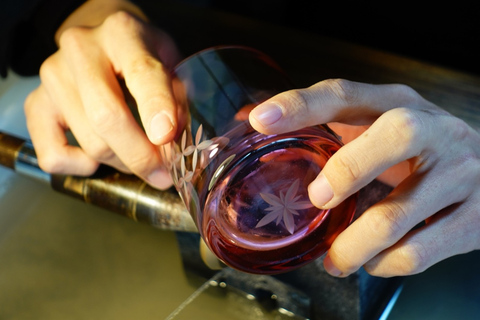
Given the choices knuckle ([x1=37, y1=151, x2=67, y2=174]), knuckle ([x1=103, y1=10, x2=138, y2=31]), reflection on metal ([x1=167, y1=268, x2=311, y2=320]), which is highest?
knuckle ([x1=103, y1=10, x2=138, y2=31])

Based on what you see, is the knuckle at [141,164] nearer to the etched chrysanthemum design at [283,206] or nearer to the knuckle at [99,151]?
the knuckle at [99,151]

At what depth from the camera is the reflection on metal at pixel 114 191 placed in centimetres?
57

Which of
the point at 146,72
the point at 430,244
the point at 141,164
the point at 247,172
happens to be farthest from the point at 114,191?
the point at 430,244

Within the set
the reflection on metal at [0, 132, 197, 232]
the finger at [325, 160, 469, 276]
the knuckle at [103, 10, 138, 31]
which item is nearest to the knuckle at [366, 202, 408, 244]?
the finger at [325, 160, 469, 276]

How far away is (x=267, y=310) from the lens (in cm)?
56

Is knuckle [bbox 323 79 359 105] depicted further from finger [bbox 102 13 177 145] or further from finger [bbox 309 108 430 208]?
finger [bbox 102 13 177 145]

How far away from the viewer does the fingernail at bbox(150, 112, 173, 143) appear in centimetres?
48

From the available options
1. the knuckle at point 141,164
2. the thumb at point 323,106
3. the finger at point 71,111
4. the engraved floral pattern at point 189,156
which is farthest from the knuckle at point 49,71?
the thumb at point 323,106

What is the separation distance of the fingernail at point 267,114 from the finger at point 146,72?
0.41 feet

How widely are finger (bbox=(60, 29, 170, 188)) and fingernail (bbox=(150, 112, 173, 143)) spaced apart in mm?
127

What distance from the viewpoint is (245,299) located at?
0.57 metres

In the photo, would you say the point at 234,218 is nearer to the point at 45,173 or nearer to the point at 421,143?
the point at 421,143

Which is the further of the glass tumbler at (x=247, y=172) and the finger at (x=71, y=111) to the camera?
the finger at (x=71, y=111)

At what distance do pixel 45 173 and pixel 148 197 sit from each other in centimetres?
18
